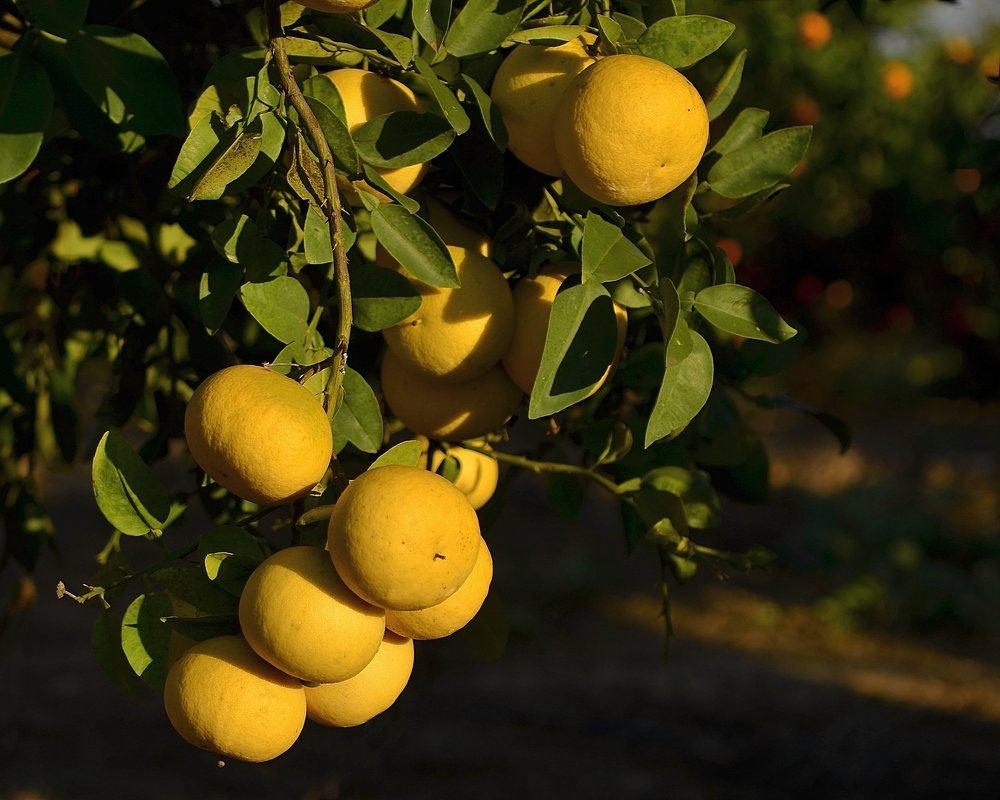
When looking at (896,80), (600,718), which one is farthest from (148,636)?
(896,80)

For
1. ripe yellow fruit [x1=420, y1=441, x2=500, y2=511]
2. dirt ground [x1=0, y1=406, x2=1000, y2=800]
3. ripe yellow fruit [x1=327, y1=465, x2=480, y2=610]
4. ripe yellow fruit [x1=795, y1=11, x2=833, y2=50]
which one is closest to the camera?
ripe yellow fruit [x1=327, y1=465, x2=480, y2=610]

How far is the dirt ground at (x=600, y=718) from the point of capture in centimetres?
252

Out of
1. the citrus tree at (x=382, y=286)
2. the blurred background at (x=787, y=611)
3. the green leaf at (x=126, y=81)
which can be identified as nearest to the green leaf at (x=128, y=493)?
the citrus tree at (x=382, y=286)

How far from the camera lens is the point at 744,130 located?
758mm

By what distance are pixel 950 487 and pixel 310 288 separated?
3.92 m

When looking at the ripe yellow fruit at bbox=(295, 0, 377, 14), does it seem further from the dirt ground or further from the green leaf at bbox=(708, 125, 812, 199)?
the dirt ground

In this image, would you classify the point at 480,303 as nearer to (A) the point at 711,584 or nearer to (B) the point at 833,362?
(A) the point at 711,584

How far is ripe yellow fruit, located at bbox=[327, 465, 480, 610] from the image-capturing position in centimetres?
55

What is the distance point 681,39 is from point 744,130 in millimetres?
117

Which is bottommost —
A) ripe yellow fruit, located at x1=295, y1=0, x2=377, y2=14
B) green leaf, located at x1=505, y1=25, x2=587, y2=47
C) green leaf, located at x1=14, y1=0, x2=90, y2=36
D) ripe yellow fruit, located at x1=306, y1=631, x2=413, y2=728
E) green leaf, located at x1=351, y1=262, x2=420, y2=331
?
ripe yellow fruit, located at x1=306, y1=631, x2=413, y2=728

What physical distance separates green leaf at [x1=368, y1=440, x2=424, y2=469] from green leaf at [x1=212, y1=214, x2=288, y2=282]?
13 cm

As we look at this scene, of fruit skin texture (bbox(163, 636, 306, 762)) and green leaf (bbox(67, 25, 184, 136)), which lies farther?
green leaf (bbox(67, 25, 184, 136))

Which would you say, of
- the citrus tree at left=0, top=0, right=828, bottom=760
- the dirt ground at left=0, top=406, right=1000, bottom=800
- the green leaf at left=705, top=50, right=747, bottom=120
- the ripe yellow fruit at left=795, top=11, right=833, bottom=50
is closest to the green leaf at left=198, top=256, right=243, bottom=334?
the citrus tree at left=0, top=0, right=828, bottom=760

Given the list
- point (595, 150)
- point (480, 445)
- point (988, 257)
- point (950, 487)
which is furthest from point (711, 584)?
point (595, 150)
